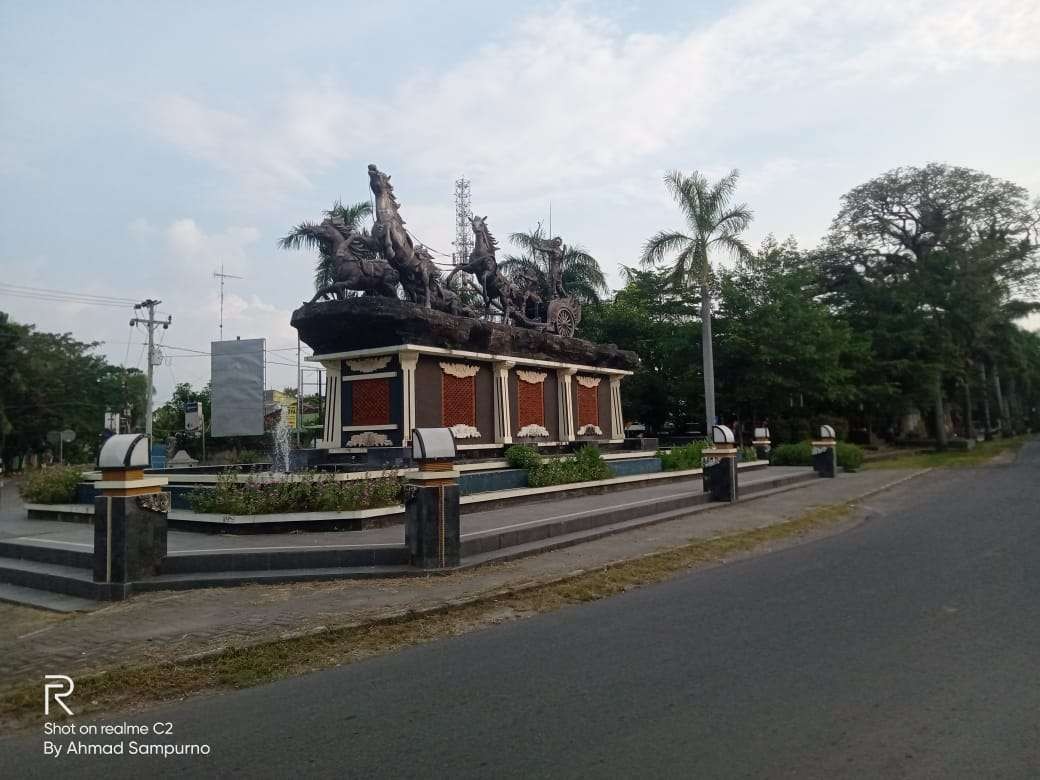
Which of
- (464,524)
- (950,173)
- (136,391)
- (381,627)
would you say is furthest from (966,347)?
(136,391)

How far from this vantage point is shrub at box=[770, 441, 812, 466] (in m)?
25.3

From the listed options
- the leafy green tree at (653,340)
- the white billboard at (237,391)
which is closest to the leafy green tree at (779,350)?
the leafy green tree at (653,340)

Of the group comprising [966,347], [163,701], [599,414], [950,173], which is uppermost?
[950,173]

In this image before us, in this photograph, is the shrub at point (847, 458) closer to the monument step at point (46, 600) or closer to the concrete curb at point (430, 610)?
the concrete curb at point (430, 610)

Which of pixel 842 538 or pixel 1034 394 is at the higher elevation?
pixel 1034 394

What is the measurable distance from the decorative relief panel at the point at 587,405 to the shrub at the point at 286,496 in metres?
11.9

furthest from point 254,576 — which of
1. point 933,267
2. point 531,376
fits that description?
point 933,267

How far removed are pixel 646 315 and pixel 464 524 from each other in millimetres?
26392

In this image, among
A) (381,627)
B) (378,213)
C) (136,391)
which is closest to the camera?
(381,627)

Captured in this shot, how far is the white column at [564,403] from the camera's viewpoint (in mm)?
21297

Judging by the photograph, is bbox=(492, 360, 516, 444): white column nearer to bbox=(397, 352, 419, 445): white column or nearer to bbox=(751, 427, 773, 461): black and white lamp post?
bbox=(397, 352, 419, 445): white column

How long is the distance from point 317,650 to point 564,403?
15.8 m

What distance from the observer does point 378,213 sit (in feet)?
56.1

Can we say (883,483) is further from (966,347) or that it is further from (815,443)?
(966,347)
